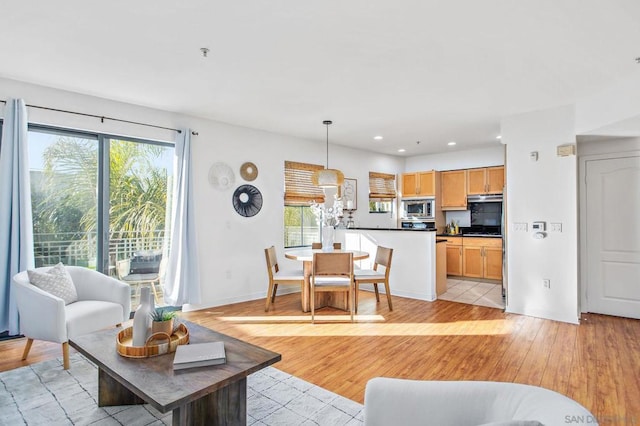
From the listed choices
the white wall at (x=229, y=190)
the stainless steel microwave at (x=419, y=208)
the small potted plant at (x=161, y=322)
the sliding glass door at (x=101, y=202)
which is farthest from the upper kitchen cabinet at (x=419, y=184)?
the small potted plant at (x=161, y=322)

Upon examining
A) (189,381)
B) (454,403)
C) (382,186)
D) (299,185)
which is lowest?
(189,381)

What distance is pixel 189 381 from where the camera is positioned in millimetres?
1756

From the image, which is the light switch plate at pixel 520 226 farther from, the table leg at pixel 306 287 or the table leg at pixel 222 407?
the table leg at pixel 222 407

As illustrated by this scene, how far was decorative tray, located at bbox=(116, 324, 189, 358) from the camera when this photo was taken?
205 centimetres

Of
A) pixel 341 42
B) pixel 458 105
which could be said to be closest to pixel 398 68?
pixel 341 42

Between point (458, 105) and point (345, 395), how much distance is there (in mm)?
3489

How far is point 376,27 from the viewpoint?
252 cm

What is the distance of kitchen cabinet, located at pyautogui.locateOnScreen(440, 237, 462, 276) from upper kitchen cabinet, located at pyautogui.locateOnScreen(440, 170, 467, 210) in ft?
2.41

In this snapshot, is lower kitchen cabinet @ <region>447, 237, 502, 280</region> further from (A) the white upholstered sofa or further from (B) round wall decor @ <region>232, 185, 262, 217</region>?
(A) the white upholstered sofa

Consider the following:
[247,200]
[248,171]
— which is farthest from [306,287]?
[248,171]

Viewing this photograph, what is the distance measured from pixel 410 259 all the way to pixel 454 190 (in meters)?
2.66

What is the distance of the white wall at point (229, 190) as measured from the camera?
4.09m

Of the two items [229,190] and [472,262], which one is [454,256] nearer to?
[472,262]

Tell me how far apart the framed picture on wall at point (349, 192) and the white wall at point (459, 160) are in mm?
1814
